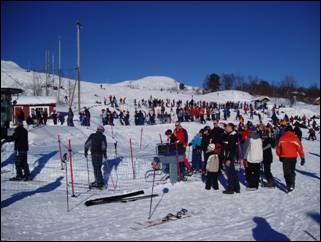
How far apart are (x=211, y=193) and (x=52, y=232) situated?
4782 millimetres

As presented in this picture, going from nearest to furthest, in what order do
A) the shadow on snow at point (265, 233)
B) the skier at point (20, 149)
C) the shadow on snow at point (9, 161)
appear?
the shadow on snow at point (265, 233) → the skier at point (20, 149) → the shadow on snow at point (9, 161)

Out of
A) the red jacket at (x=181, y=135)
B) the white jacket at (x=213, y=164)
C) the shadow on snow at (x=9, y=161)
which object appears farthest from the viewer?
the shadow on snow at (x=9, y=161)

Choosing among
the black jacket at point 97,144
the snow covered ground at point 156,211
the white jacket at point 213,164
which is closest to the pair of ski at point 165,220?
the snow covered ground at point 156,211

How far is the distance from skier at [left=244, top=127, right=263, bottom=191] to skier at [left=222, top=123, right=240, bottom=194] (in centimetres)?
41

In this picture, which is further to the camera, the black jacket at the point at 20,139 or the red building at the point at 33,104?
the red building at the point at 33,104

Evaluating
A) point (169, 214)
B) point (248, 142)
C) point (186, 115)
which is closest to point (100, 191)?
point (169, 214)

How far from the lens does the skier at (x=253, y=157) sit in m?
10.5

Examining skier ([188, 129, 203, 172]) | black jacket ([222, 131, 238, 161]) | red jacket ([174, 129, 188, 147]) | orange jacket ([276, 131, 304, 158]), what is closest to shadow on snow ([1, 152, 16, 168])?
red jacket ([174, 129, 188, 147])

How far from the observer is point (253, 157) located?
10523mm

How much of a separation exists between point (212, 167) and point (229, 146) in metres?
0.76

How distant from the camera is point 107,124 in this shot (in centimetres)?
3116

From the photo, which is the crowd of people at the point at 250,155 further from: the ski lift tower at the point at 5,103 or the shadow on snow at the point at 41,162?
the ski lift tower at the point at 5,103

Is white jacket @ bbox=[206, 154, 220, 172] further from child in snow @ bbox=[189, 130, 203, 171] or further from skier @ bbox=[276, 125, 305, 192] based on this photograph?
child in snow @ bbox=[189, 130, 203, 171]

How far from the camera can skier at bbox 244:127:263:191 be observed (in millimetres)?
10523
